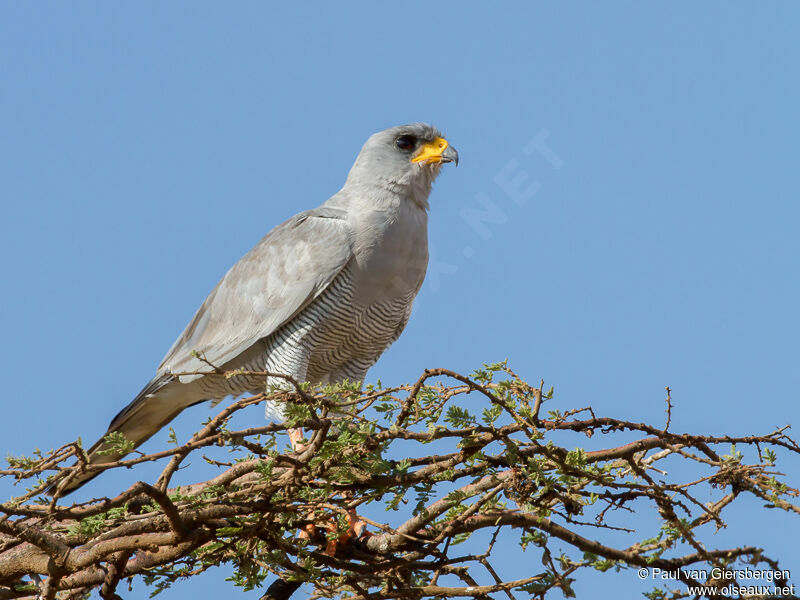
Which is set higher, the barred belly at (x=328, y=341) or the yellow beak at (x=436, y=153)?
the yellow beak at (x=436, y=153)

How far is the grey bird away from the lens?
247 inches

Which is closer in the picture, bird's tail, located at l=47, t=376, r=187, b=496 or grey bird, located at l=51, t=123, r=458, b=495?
grey bird, located at l=51, t=123, r=458, b=495

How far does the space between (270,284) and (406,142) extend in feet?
4.59

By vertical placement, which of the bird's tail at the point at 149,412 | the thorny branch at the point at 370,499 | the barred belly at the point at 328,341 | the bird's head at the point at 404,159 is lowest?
the thorny branch at the point at 370,499

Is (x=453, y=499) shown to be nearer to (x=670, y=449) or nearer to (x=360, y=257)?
(x=670, y=449)

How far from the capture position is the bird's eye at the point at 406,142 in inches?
267

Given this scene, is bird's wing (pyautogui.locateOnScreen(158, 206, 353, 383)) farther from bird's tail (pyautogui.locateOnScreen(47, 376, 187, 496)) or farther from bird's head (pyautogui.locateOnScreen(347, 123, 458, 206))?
bird's head (pyautogui.locateOnScreen(347, 123, 458, 206))

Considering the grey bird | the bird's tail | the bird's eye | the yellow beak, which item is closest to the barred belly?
the grey bird

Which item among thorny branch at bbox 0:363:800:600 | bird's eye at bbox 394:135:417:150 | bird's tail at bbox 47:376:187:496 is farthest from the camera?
bird's eye at bbox 394:135:417:150

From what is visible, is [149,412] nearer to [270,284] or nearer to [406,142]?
[270,284]

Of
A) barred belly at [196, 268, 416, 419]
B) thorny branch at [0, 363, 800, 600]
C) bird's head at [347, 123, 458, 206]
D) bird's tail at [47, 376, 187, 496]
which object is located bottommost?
thorny branch at [0, 363, 800, 600]

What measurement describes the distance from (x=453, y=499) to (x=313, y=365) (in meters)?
2.71

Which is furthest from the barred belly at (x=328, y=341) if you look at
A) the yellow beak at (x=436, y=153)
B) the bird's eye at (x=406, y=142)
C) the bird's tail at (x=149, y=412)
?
the bird's eye at (x=406, y=142)

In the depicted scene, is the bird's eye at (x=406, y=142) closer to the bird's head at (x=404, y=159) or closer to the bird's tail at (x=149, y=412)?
the bird's head at (x=404, y=159)
